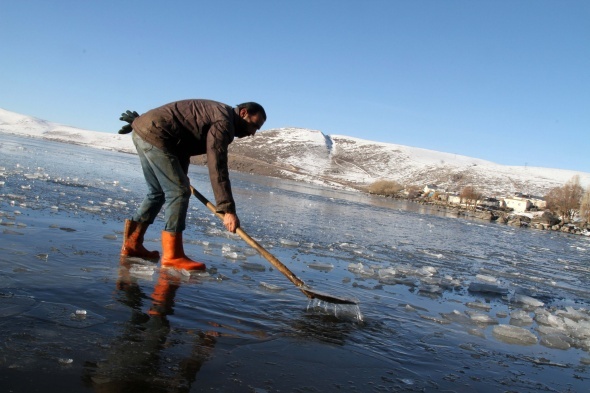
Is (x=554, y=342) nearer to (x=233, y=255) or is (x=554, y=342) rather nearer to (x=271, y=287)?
(x=271, y=287)

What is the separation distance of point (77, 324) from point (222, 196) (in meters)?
1.75

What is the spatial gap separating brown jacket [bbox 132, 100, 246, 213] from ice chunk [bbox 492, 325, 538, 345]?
2.47 m

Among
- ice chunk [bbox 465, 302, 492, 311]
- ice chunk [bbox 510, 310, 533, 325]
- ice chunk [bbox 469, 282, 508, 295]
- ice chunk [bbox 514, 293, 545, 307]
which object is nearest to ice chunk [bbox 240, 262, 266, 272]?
ice chunk [bbox 465, 302, 492, 311]

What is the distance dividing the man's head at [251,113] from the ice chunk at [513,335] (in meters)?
2.81

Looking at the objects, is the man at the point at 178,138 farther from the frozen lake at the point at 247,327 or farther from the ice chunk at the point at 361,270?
the ice chunk at the point at 361,270

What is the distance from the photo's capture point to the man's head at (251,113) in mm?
4117

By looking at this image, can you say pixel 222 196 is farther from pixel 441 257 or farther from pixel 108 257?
pixel 441 257

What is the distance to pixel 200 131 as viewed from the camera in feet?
13.2

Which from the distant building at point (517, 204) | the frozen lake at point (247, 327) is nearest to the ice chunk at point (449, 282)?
the frozen lake at point (247, 327)

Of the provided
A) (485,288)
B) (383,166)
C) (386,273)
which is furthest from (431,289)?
(383,166)

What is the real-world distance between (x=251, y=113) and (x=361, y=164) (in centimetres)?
13926

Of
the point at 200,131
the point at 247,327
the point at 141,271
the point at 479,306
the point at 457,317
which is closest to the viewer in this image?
the point at 247,327

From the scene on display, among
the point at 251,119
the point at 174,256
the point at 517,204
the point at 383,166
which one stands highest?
the point at 383,166

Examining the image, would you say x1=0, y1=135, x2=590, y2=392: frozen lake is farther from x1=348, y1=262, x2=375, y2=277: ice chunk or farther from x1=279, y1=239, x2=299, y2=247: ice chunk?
x1=279, y1=239, x2=299, y2=247: ice chunk
